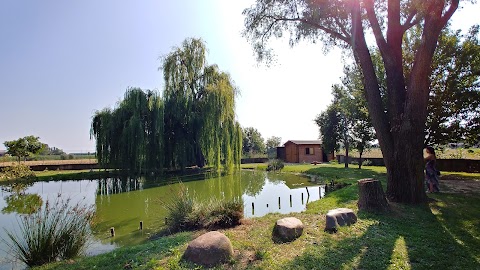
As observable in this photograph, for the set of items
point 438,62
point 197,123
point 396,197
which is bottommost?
point 396,197

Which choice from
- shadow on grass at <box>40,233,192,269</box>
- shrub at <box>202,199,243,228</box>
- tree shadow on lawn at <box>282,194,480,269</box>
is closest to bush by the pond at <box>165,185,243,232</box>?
shrub at <box>202,199,243,228</box>

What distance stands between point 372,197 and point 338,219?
4.93 ft

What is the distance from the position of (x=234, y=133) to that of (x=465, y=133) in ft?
39.8

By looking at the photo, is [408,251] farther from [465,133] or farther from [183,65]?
[183,65]

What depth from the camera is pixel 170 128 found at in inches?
743

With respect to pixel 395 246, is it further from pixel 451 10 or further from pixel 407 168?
pixel 451 10

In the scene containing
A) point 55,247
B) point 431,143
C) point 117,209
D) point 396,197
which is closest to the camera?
point 55,247

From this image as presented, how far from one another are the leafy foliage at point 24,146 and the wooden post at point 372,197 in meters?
29.8

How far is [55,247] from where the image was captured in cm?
468

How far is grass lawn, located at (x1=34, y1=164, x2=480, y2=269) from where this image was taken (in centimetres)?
354

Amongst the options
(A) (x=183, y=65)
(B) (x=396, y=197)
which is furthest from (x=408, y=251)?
(A) (x=183, y=65)

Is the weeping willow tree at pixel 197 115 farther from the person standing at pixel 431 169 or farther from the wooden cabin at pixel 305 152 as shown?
the wooden cabin at pixel 305 152

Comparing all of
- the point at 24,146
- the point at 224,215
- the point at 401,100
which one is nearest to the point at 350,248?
the point at 224,215

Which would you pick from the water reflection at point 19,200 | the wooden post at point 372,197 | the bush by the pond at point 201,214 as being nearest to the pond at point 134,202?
the water reflection at point 19,200
